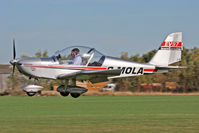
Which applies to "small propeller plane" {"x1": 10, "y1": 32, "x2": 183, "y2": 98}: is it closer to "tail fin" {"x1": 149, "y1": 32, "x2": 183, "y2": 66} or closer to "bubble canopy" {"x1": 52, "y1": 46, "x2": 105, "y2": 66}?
"bubble canopy" {"x1": 52, "y1": 46, "x2": 105, "y2": 66}

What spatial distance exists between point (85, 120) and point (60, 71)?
193 inches

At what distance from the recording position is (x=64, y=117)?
15.9 metres

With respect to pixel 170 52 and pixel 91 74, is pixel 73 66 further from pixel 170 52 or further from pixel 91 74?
pixel 170 52

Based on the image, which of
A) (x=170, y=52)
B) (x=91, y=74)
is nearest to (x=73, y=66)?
(x=91, y=74)

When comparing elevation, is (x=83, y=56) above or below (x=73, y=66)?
above

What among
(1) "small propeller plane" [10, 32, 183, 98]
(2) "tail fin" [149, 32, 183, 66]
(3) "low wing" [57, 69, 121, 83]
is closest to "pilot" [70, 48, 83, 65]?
(1) "small propeller plane" [10, 32, 183, 98]

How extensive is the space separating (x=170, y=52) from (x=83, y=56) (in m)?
4.78

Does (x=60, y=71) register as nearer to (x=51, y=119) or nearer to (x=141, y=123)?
(x=51, y=119)

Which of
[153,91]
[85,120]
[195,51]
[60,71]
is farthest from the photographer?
[195,51]

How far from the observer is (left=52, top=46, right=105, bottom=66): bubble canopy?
63.2 feet

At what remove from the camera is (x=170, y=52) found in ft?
70.0

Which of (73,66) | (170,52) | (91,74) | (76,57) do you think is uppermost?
(170,52)

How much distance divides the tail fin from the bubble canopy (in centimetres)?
345

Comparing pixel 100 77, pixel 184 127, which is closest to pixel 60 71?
pixel 100 77
